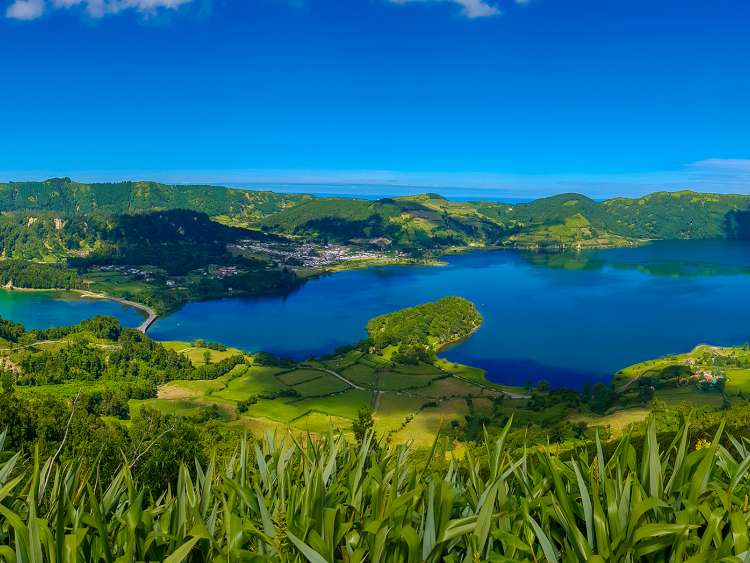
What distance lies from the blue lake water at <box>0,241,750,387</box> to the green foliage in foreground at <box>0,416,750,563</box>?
49117 mm

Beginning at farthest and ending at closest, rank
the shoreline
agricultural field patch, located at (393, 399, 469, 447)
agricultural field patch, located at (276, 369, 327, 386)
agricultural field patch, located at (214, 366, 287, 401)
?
the shoreline, agricultural field patch, located at (276, 369, 327, 386), agricultural field patch, located at (214, 366, 287, 401), agricultural field patch, located at (393, 399, 469, 447)

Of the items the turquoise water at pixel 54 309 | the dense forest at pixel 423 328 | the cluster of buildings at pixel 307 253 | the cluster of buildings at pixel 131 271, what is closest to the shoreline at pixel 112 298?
the turquoise water at pixel 54 309

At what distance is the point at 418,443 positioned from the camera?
33.2 meters

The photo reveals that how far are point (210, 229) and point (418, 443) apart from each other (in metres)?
134

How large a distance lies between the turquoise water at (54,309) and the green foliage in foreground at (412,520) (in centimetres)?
7831

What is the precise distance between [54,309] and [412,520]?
9459cm

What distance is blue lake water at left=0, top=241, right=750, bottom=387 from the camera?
59531 mm

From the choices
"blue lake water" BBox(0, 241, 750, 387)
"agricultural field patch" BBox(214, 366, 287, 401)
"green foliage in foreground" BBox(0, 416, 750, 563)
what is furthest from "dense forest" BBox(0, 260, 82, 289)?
"green foliage in foreground" BBox(0, 416, 750, 563)

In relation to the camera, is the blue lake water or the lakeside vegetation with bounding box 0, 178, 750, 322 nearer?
the blue lake water

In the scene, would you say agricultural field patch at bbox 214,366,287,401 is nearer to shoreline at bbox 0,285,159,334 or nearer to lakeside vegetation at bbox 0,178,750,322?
shoreline at bbox 0,285,159,334

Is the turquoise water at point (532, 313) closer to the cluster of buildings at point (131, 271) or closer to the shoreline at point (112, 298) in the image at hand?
the shoreline at point (112, 298)

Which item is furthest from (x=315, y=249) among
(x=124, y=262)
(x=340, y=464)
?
(x=340, y=464)

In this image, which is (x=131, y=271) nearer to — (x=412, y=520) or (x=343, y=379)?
(x=343, y=379)

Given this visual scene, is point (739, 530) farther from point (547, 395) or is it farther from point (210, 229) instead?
point (210, 229)
